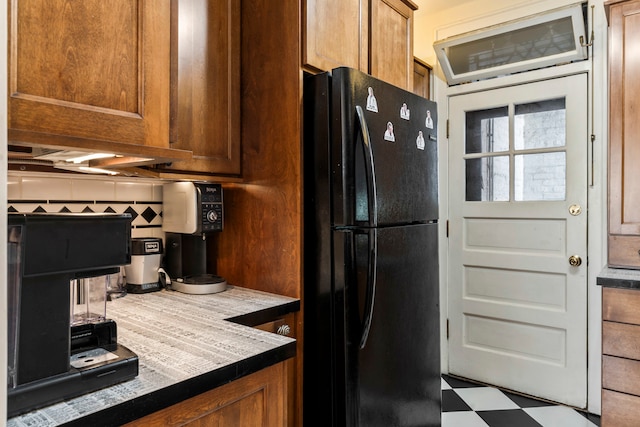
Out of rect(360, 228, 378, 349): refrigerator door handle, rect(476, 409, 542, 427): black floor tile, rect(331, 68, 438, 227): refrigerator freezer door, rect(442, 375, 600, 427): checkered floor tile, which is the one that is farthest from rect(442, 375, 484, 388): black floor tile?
rect(360, 228, 378, 349): refrigerator door handle

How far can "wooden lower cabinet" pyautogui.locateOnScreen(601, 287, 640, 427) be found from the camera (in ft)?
5.94

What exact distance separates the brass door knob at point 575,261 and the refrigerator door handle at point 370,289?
5.27 feet

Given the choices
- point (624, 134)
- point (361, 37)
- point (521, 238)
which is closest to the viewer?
point (361, 37)

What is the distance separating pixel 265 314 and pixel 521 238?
6.25ft

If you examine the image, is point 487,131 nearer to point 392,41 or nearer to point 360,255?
point 392,41

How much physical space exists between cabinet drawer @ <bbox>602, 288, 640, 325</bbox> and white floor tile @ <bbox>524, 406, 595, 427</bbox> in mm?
833

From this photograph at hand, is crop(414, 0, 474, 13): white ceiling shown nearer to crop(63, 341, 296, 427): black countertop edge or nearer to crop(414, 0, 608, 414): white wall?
crop(414, 0, 608, 414): white wall

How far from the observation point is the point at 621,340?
1847 millimetres

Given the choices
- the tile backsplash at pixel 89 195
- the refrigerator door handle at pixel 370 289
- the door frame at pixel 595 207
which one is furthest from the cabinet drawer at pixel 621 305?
the tile backsplash at pixel 89 195

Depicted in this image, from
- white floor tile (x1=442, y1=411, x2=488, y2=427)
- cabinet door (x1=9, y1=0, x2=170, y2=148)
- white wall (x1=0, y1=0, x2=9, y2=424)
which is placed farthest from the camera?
white floor tile (x1=442, y1=411, x2=488, y2=427)

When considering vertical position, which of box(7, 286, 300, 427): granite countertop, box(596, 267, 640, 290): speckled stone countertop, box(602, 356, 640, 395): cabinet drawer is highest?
box(596, 267, 640, 290): speckled stone countertop

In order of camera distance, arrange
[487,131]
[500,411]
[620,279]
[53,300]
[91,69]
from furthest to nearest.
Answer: [487,131] < [500,411] < [620,279] < [91,69] < [53,300]

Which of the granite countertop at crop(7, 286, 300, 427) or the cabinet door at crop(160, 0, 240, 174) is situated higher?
the cabinet door at crop(160, 0, 240, 174)

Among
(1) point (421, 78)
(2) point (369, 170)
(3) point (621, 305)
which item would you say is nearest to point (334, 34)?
(2) point (369, 170)
